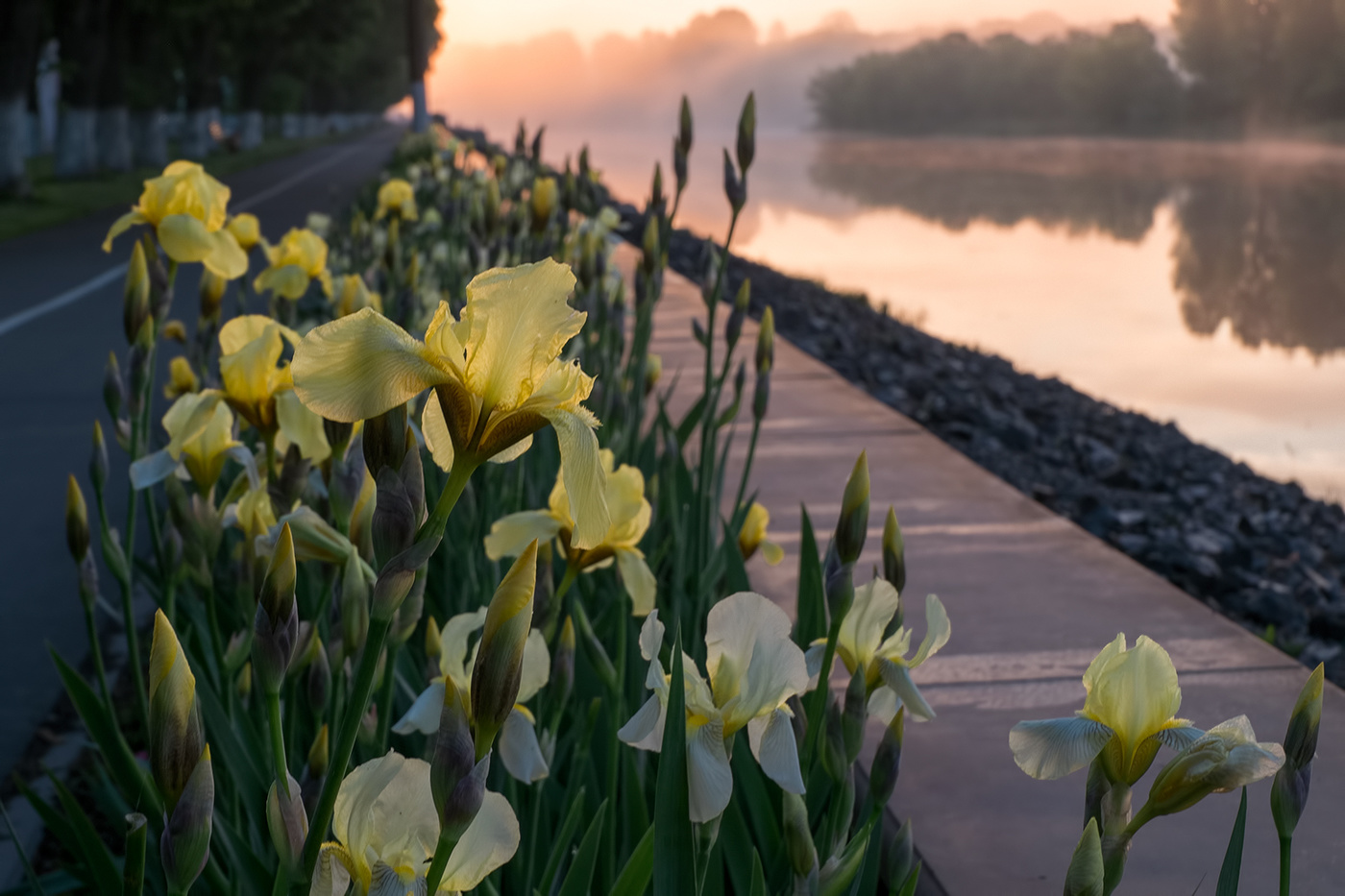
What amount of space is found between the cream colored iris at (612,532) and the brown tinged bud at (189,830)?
0.69 m

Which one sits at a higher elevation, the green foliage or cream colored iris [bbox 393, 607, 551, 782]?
the green foliage

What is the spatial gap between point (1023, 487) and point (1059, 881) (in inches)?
113

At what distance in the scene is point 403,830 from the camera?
0.85m

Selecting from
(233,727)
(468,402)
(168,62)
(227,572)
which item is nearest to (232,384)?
(233,727)

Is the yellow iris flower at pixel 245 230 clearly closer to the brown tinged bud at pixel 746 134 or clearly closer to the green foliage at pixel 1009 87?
the brown tinged bud at pixel 746 134

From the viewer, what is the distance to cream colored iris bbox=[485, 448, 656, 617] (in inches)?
56.9

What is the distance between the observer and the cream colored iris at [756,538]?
6.64 feet

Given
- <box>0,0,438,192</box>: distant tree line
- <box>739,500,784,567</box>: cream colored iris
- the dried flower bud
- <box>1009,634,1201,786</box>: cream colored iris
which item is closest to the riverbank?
<box>739,500,784,567</box>: cream colored iris

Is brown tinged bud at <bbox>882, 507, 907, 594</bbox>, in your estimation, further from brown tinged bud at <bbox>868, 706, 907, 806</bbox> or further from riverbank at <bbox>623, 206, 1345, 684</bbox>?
riverbank at <bbox>623, 206, 1345, 684</bbox>

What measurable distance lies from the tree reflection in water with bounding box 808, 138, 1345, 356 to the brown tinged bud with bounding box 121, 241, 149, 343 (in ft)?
26.8

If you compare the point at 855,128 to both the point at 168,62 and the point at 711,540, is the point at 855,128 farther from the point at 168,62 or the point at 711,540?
the point at 711,540

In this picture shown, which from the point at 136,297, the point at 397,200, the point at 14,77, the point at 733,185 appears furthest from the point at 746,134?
the point at 14,77

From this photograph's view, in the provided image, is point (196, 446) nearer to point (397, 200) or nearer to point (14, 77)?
point (397, 200)

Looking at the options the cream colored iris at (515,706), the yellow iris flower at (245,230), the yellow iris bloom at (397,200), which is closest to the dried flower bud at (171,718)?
the cream colored iris at (515,706)
